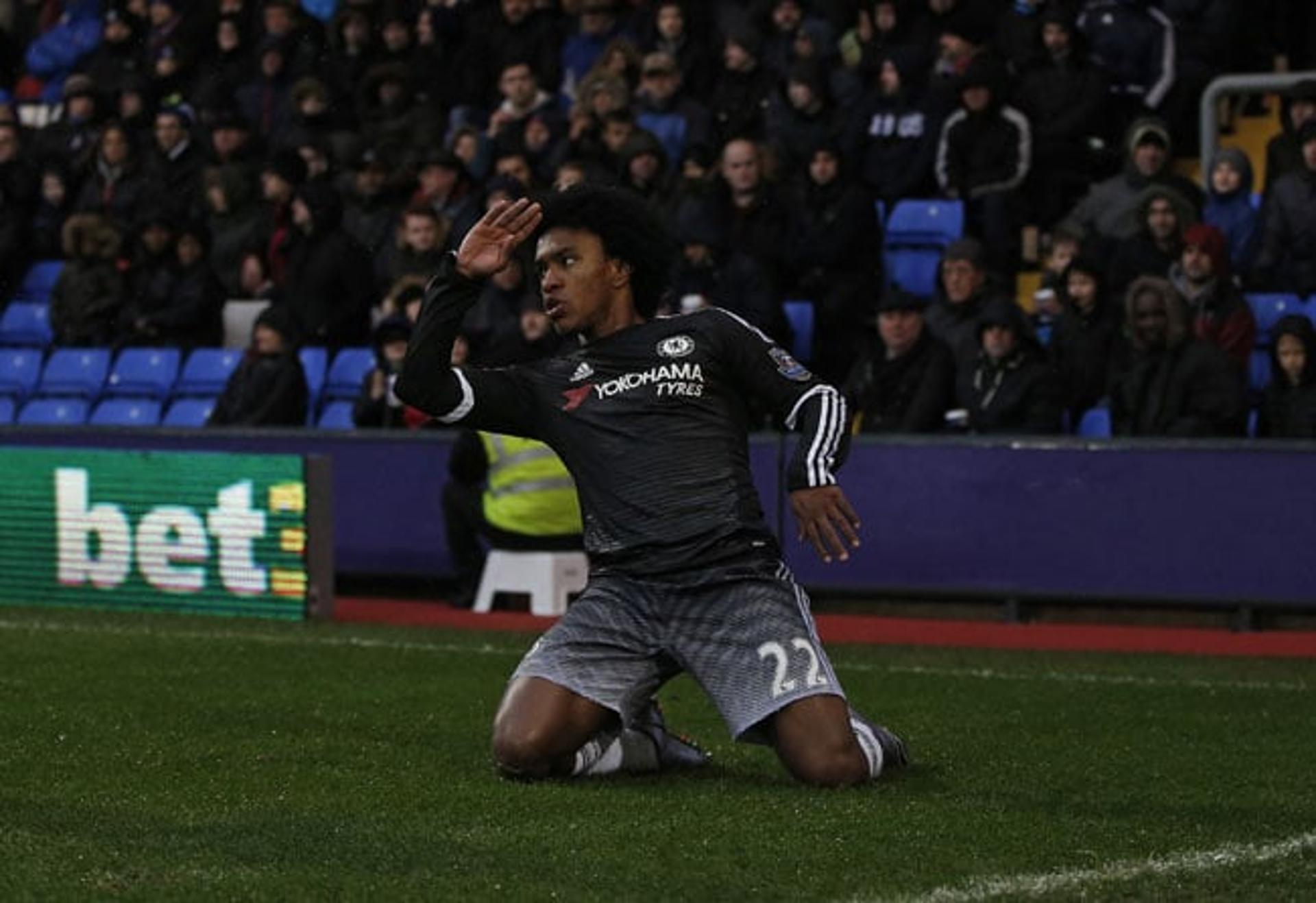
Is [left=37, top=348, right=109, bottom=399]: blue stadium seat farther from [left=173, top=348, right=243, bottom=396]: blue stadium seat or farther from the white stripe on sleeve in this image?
the white stripe on sleeve

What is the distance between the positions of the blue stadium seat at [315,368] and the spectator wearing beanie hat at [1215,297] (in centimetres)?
652

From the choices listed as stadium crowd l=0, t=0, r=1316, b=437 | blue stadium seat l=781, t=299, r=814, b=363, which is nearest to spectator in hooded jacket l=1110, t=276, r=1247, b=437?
stadium crowd l=0, t=0, r=1316, b=437

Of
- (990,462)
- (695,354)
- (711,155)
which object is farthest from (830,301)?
(695,354)

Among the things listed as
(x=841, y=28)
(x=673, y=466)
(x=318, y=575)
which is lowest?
(x=318, y=575)

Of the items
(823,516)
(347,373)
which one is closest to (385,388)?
(347,373)

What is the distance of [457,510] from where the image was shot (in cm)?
1603

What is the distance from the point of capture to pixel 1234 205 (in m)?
16.5

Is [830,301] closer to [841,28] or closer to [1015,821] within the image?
[841,28]

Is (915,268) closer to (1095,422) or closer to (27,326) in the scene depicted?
(1095,422)

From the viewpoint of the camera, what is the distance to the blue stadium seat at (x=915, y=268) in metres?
17.9

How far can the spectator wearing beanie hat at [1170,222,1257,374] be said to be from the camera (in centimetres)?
1537

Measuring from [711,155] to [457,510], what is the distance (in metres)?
3.53

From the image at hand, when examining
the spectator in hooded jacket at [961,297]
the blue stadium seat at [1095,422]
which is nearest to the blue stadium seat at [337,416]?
the spectator in hooded jacket at [961,297]

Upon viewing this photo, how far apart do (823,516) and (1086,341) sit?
27.5 ft
